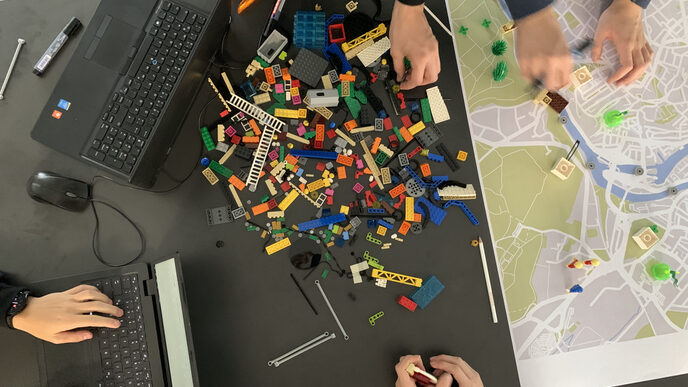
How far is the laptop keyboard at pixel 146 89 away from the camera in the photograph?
3.21 feet

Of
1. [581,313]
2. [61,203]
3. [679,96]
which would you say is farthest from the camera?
[679,96]

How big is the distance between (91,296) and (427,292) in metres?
0.82

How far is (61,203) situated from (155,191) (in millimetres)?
225

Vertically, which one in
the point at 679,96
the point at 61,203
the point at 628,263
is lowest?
the point at 61,203

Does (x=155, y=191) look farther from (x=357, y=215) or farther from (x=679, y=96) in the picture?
(x=679, y=96)

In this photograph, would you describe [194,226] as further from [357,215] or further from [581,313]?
[581,313]

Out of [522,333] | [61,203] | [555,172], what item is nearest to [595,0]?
[555,172]

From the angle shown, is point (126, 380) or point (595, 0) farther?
point (595, 0)

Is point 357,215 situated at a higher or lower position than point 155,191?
higher

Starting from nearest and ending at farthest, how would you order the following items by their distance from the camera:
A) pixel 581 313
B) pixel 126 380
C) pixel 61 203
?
pixel 126 380 < pixel 61 203 < pixel 581 313

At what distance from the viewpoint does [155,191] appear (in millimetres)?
1096

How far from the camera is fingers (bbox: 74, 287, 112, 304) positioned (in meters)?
0.94

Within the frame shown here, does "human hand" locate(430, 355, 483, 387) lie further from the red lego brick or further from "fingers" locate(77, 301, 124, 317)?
"fingers" locate(77, 301, 124, 317)

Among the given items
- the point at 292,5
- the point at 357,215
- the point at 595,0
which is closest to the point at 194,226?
the point at 357,215
